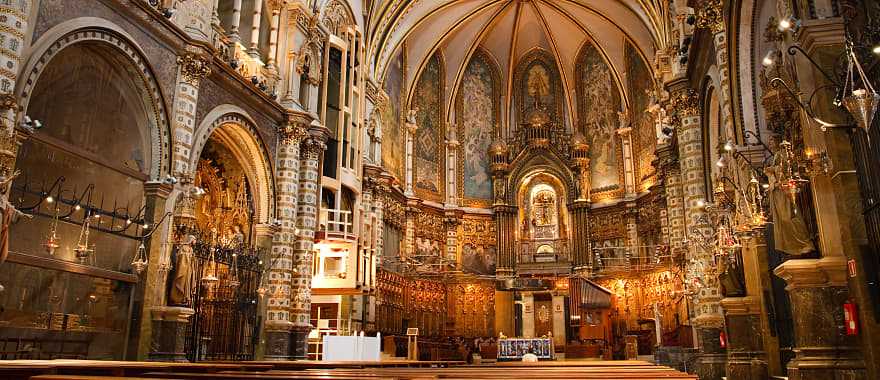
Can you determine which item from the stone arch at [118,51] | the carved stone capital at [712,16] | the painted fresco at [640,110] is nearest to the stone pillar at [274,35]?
the stone arch at [118,51]

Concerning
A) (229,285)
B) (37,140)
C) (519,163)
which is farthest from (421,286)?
(37,140)

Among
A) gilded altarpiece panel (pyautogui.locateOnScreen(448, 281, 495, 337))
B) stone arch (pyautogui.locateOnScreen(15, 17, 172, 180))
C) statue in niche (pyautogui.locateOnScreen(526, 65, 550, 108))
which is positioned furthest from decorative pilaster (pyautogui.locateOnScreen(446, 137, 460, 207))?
stone arch (pyautogui.locateOnScreen(15, 17, 172, 180))

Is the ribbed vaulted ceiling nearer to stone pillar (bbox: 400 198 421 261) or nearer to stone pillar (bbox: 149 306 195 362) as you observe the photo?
stone pillar (bbox: 400 198 421 261)

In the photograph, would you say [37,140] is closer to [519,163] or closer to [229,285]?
[229,285]

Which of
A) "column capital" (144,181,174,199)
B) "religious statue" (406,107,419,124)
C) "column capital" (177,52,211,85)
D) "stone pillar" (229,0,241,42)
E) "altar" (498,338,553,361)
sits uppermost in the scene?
"religious statue" (406,107,419,124)

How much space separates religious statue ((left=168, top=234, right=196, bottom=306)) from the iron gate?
888mm

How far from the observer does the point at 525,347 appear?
Answer: 25.1 meters

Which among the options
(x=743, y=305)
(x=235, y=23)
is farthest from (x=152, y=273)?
(x=743, y=305)

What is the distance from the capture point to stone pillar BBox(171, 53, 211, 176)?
1487 cm

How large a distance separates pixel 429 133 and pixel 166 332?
22.0 meters

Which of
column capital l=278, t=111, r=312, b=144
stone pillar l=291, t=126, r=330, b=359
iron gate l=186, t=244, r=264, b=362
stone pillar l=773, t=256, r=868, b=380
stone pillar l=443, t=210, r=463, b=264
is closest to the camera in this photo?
stone pillar l=773, t=256, r=868, b=380

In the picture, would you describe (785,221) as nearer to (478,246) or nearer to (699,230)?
(699,230)

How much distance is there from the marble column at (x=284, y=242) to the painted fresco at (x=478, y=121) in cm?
1551

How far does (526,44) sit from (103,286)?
2670cm
